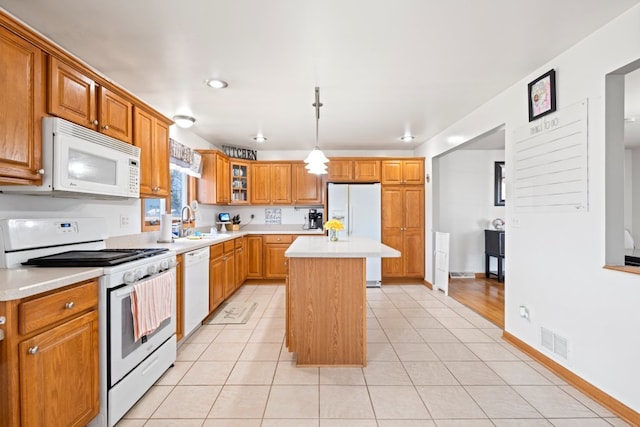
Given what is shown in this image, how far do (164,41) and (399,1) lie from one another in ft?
5.10

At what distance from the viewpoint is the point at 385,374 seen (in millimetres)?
2326

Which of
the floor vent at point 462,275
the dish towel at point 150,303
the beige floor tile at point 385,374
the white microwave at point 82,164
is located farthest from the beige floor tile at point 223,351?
the floor vent at point 462,275

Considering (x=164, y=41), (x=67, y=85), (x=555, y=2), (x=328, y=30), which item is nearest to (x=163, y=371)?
(x=67, y=85)

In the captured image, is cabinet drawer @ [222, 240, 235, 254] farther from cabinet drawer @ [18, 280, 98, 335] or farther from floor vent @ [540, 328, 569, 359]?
floor vent @ [540, 328, 569, 359]

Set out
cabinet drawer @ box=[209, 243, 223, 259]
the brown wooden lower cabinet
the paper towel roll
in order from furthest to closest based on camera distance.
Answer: cabinet drawer @ box=[209, 243, 223, 259] → the paper towel roll → the brown wooden lower cabinet

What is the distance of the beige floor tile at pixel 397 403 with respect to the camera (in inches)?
73.1

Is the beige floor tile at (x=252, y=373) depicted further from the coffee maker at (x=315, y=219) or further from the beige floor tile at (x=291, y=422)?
the coffee maker at (x=315, y=219)

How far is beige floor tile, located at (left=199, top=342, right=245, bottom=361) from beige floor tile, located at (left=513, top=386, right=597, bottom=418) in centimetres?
211

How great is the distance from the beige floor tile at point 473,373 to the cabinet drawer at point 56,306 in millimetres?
2374

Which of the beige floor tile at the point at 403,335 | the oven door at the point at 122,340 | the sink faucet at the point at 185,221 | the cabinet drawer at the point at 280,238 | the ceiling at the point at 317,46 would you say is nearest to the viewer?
the oven door at the point at 122,340

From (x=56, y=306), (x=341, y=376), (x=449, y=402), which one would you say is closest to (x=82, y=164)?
(x=56, y=306)

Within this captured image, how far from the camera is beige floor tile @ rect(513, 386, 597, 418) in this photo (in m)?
1.87

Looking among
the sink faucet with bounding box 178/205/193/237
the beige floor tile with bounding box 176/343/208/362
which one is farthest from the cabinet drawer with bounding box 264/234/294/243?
the beige floor tile with bounding box 176/343/208/362

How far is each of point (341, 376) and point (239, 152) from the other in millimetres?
4316
